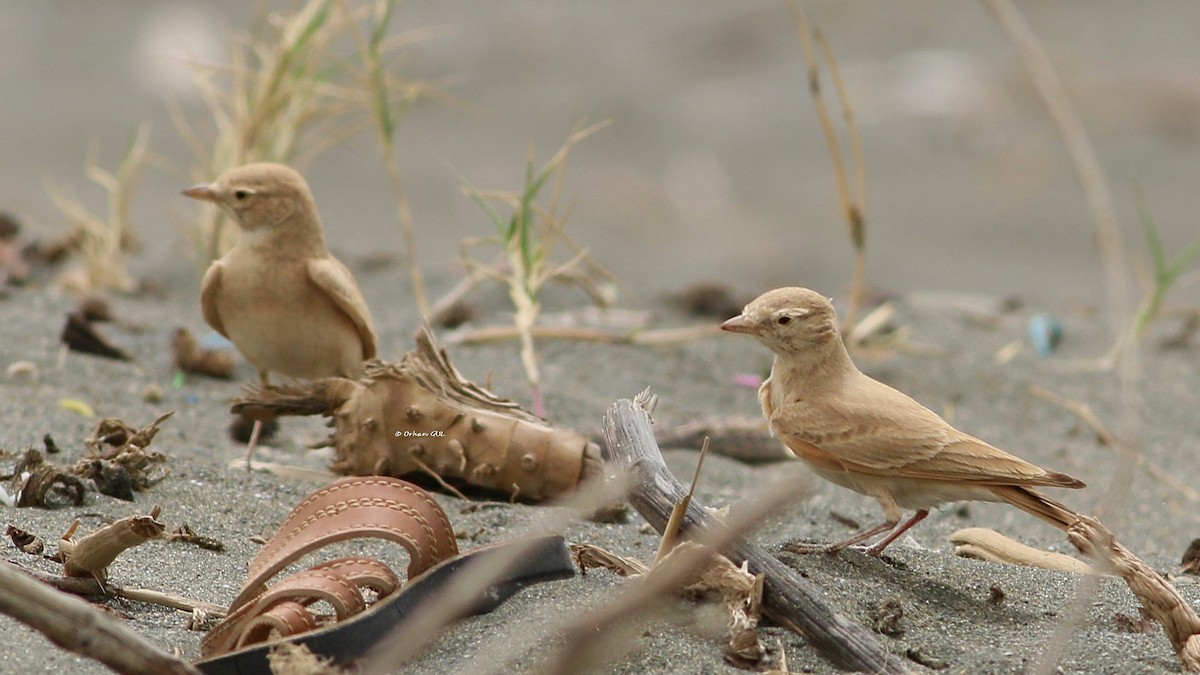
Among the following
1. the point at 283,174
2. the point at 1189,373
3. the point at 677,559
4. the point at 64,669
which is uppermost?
the point at 283,174

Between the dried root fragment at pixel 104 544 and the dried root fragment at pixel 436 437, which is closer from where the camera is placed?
the dried root fragment at pixel 104 544

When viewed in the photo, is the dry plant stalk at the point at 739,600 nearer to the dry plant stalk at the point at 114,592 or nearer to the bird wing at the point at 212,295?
the dry plant stalk at the point at 114,592

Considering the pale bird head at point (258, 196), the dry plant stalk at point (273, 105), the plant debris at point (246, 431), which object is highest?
the dry plant stalk at point (273, 105)

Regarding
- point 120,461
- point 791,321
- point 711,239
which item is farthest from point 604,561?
point 711,239

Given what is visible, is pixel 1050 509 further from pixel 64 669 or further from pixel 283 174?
pixel 283 174

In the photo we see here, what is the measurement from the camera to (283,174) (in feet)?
15.3

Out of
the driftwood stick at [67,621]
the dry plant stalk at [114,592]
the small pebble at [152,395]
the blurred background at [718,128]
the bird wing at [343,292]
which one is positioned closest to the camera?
the driftwood stick at [67,621]

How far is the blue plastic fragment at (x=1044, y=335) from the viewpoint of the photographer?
22.3ft

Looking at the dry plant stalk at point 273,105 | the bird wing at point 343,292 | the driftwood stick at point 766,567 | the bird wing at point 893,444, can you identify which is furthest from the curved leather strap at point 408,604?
the dry plant stalk at point 273,105

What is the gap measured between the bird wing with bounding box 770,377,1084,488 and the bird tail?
44 millimetres

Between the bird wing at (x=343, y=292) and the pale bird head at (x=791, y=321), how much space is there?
1585 millimetres

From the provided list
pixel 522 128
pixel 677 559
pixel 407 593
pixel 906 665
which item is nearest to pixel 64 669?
pixel 407 593

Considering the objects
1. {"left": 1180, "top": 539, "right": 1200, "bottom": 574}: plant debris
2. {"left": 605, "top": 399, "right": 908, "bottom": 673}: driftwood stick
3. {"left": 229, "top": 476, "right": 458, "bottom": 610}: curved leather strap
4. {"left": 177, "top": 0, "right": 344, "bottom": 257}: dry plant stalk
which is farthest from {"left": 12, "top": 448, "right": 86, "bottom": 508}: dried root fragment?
{"left": 1180, "top": 539, "right": 1200, "bottom": 574}: plant debris

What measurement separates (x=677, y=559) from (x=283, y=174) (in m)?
2.82
